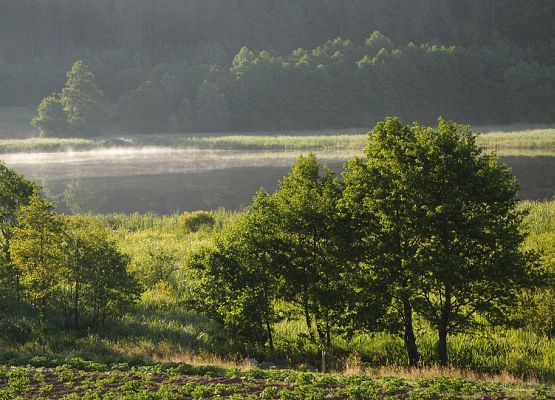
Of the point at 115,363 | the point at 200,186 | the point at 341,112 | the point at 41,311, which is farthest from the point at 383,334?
the point at 341,112

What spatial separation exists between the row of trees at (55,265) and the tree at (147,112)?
5196 inches

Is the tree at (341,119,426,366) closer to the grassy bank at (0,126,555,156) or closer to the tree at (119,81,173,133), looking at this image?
the grassy bank at (0,126,555,156)

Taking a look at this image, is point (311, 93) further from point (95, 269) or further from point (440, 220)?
point (440, 220)

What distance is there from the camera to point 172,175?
333 feet

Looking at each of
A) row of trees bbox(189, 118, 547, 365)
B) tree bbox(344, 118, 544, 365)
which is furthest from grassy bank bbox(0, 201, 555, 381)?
tree bbox(344, 118, 544, 365)

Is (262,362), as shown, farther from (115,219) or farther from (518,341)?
(115,219)

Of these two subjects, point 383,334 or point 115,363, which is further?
point 383,334

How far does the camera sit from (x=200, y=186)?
298 feet

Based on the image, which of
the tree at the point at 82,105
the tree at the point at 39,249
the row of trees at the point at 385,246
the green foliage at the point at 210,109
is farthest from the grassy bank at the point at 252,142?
the tree at the point at 39,249

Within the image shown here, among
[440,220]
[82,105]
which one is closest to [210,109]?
[82,105]

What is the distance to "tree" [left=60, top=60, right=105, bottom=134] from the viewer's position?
158 metres

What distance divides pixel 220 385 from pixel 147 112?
149729 mm

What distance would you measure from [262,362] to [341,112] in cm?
15002

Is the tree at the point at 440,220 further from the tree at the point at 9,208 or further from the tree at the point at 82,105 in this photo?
the tree at the point at 82,105
